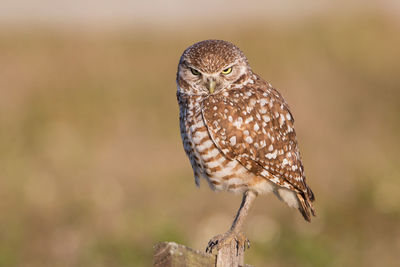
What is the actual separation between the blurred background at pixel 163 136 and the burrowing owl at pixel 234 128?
204 centimetres

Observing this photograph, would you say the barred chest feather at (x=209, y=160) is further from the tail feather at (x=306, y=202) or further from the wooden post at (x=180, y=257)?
the wooden post at (x=180, y=257)

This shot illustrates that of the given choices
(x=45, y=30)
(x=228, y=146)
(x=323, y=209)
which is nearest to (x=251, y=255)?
(x=323, y=209)

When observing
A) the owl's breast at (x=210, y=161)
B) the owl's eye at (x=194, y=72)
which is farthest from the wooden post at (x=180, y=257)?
the owl's eye at (x=194, y=72)

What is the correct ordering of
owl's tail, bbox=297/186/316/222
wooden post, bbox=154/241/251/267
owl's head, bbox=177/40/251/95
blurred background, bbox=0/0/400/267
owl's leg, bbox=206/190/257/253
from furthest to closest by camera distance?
blurred background, bbox=0/0/400/267, owl's tail, bbox=297/186/316/222, owl's head, bbox=177/40/251/95, owl's leg, bbox=206/190/257/253, wooden post, bbox=154/241/251/267

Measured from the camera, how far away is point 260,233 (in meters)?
6.03

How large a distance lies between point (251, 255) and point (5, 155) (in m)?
3.52

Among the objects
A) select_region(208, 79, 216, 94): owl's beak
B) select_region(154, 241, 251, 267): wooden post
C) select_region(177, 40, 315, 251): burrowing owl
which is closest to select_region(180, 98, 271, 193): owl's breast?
select_region(177, 40, 315, 251): burrowing owl

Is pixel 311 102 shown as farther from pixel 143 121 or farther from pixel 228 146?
pixel 228 146

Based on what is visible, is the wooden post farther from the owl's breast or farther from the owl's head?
the owl's head

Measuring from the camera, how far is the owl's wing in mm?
3846

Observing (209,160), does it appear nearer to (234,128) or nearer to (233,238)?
(234,128)

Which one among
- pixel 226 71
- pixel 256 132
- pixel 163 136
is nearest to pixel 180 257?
pixel 256 132

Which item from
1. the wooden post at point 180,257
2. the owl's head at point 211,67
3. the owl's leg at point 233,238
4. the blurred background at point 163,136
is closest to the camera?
the wooden post at point 180,257

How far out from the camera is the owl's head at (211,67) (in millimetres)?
3828
